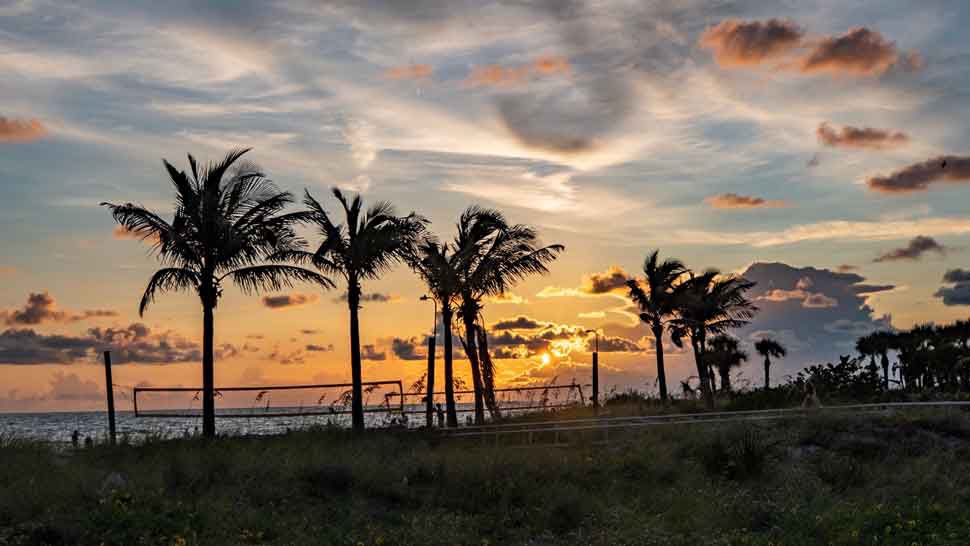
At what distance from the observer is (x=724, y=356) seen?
6750 centimetres

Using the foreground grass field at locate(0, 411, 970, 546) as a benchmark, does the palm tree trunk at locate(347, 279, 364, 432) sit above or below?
above

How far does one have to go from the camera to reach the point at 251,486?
21766 mm

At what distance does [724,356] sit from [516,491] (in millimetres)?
47977

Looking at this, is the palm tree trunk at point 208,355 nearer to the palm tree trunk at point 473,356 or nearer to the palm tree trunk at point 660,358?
the palm tree trunk at point 473,356

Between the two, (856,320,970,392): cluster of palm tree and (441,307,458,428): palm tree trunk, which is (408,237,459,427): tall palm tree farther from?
(856,320,970,392): cluster of palm tree

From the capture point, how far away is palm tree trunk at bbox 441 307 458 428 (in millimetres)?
43219

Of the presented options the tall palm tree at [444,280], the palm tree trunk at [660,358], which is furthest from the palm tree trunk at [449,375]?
the palm tree trunk at [660,358]

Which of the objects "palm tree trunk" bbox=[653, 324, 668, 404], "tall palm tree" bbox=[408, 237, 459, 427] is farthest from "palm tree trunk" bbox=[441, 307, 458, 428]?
"palm tree trunk" bbox=[653, 324, 668, 404]

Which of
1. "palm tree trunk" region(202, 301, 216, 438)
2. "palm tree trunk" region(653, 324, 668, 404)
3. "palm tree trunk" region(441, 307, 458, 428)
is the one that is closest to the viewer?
"palm tree trunk" region(202, 301, 216, 438)

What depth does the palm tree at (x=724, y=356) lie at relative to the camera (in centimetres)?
6612

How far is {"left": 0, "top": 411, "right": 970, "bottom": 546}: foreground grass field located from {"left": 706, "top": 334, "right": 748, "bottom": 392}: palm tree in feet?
120

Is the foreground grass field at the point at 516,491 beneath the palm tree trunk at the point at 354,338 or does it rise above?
beneath

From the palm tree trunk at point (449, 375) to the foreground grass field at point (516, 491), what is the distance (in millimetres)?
13762

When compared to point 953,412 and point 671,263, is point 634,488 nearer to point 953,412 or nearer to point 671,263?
point 953,412
